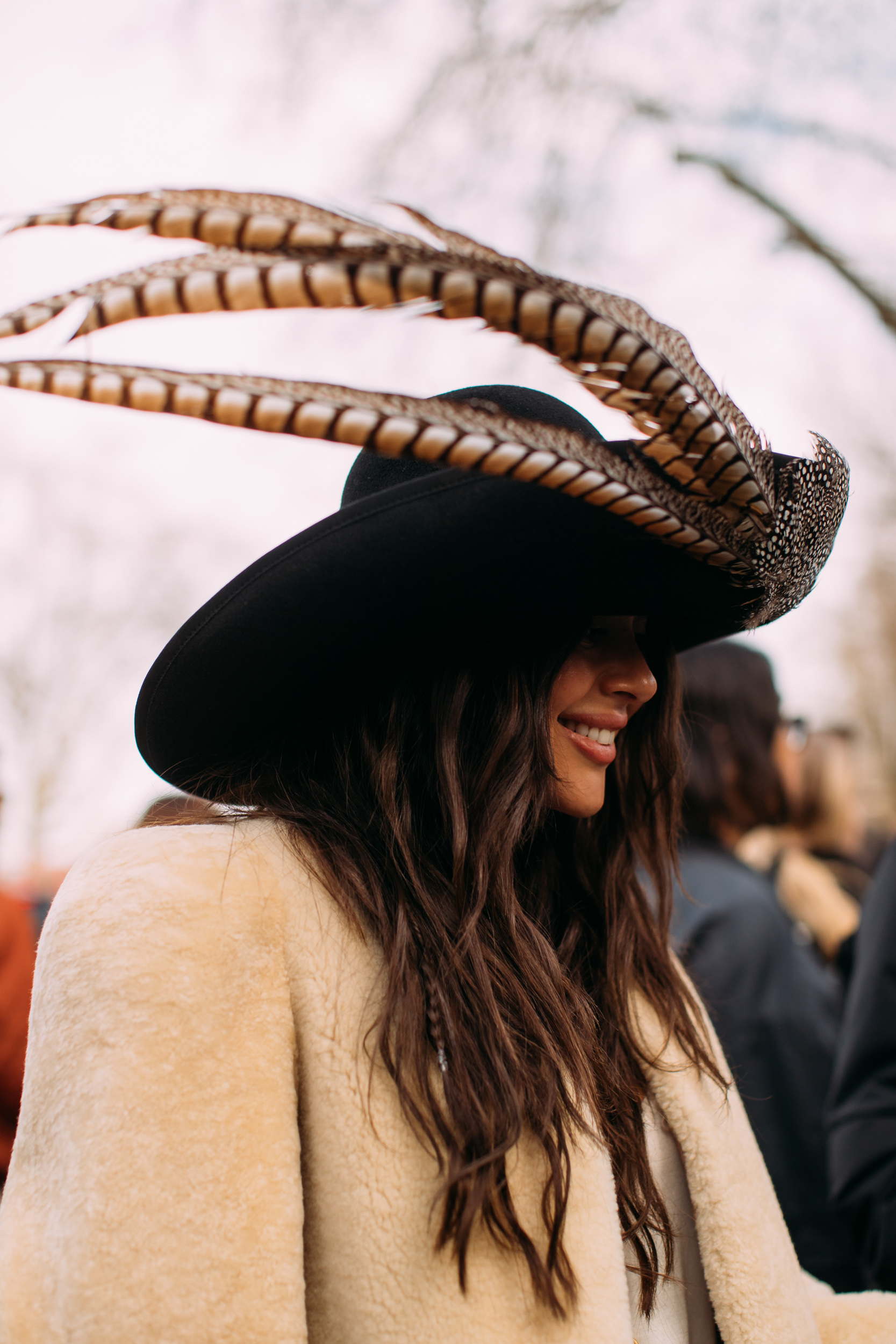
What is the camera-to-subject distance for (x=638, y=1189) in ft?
4.33

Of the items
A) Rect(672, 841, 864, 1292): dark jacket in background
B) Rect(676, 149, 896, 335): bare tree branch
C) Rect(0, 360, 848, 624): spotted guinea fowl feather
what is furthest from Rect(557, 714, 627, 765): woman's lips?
Rect(676, 149, 896, 335): bare tree branch

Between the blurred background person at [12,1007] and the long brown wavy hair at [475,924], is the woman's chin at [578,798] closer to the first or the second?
the long brown wavy hair at [475,924]

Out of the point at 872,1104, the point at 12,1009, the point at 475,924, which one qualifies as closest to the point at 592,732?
the point at 475,924

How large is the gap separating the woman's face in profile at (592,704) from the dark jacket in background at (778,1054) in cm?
117

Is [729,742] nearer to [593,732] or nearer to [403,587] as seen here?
[593,732]

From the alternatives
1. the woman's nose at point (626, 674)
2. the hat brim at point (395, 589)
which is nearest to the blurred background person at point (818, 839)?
the woman's nose at point (626, 674)

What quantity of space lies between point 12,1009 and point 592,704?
2.19 meters

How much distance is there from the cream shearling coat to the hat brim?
21cm

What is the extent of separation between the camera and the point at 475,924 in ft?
3.93

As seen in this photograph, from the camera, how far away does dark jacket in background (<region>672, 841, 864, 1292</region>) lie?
2354mm

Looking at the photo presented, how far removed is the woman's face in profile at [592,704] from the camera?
4.44 feet

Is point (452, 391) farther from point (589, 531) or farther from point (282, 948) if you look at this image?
point (282, 948)

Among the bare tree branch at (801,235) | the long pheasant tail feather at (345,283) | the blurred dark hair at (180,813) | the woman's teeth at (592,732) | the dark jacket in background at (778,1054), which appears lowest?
the dark jacket in background at (778,1054)

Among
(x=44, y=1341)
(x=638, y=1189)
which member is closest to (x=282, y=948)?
(x=44, y=1341)
